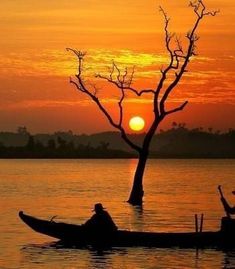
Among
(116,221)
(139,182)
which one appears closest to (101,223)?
(116,221)

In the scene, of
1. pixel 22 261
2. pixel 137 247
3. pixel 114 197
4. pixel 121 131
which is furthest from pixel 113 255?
pixel 114 197

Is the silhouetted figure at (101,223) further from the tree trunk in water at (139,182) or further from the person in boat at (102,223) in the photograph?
the tree trunk in water at (139,182)

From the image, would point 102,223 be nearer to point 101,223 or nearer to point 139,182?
point 101,223

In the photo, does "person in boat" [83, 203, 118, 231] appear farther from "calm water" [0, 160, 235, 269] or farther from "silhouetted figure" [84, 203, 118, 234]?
"calm water" [0, 160, 235, 269]

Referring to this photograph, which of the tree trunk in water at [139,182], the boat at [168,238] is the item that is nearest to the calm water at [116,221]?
the boat at [168,238]

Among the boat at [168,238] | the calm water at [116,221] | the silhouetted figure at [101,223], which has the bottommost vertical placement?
the calm water at [116,221]

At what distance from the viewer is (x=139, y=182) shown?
52500 millimetres

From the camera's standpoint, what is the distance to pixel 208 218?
5272 centimetres

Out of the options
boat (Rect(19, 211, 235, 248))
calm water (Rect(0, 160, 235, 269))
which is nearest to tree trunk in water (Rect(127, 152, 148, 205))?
calm water (Rect(0, 160, 235, 269))

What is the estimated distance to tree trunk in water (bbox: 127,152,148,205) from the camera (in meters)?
51.9

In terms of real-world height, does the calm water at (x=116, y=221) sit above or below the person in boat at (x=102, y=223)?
below

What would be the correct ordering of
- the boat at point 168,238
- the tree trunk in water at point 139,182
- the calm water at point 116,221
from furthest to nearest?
1. the tree trunk in water at point 139,182
2. the boat at point 168,238
3. the calm water at point 116,221

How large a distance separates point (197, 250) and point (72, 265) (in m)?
4.94

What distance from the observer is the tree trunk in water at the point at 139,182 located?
5194 centimetres
